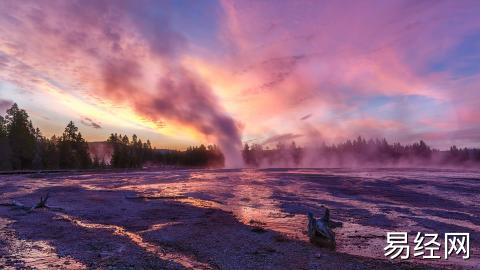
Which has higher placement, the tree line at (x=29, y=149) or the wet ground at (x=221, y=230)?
the tree line at (x=29, y=149)

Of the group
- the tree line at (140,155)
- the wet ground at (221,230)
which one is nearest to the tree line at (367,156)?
the tree line at (140,155)

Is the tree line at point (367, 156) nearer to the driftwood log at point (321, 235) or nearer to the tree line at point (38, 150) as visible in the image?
A: the tree line at point (38, 150)

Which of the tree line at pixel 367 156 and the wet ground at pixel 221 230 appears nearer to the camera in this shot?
the wet ground at pixel 221 230

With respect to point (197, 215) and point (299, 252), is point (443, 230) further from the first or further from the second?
point (197, 215)

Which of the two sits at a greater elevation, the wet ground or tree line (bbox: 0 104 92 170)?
tree line (bbox: 0 104 92 170)

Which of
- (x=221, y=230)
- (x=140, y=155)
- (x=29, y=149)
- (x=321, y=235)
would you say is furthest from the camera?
(x=140, y=155)

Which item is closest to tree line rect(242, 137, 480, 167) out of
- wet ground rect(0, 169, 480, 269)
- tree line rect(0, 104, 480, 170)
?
tree line rect(0, 104, 480, 170)

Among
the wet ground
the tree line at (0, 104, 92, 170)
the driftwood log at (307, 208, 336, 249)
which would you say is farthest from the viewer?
the tree line at (0, 104, 92, 170)

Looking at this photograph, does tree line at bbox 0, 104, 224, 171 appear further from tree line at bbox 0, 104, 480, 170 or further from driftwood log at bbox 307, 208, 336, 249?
driftwood log at bbox 307, 208, 336, 249

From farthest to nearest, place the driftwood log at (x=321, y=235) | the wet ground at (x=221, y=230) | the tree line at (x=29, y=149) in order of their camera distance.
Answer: the tree line at (x=29, y=149), the driftwood log at (x=321, y=235), the wet ground at (x=221, y=230)

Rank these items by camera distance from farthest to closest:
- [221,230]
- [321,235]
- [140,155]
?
[140,155] → [221,230] → [321,235]

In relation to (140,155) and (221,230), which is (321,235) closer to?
(221,230)

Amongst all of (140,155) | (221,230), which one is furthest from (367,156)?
(221,230)

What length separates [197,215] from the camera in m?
22.2
